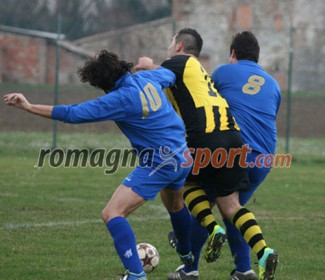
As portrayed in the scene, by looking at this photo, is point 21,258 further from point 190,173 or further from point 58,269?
point 190,173

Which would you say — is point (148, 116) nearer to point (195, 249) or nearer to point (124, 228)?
point (124, 228)

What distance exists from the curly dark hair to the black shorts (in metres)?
0.85

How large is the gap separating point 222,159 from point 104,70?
118cm

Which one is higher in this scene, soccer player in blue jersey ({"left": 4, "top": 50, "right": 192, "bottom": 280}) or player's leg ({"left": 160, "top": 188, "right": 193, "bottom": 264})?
soccer player in blue jersey ({"left": 4, "top": 50, "right": 192, "bottom": 280})

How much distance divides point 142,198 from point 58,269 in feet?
3.77

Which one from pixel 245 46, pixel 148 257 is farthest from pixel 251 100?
pixel 148 257

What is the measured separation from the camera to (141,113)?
5699mm

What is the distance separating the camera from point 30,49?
19703 millimetres

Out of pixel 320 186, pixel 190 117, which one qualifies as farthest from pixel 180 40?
pixel 320 186

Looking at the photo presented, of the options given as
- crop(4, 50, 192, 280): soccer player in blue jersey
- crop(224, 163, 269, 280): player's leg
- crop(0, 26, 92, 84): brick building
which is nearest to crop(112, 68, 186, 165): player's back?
crop(4, 50, 192, 280): soccer player in blue jersey

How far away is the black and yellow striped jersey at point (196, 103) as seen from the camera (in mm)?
6230

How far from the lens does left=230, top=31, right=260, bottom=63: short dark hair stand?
6.64 metres

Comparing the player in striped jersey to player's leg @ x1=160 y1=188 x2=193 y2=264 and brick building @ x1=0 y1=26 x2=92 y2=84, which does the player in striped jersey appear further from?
brick building @ x1=0 y1=26 x2=92 y2=84

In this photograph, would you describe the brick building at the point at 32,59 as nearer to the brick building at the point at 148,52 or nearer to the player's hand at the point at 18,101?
the brick building at the point at 148,52
